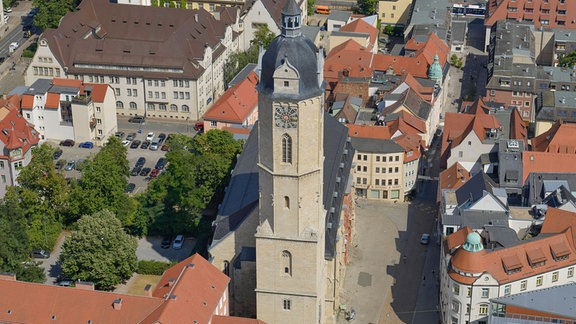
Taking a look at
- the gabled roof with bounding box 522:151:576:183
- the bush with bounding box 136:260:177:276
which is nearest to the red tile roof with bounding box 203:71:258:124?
the bush with bounding box 136:260:177:276

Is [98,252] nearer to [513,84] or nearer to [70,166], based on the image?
[70,166]

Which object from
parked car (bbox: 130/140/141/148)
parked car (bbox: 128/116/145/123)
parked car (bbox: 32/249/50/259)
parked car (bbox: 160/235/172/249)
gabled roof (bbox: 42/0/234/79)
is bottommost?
parked car (bbox: 32/249/50/259)

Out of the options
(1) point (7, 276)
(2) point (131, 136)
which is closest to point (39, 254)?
(1) point (7, 276)

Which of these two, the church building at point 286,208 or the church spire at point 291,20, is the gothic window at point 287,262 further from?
the church spire at point 291,20

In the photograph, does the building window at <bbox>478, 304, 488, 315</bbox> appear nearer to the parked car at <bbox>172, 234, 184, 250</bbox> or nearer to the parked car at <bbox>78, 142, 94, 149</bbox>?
the parked car at <bbox>172, 234, 184, 250</bbox>

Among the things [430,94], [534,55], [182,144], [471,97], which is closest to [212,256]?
[182,144]

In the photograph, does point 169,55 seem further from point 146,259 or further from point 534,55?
point 534,55
